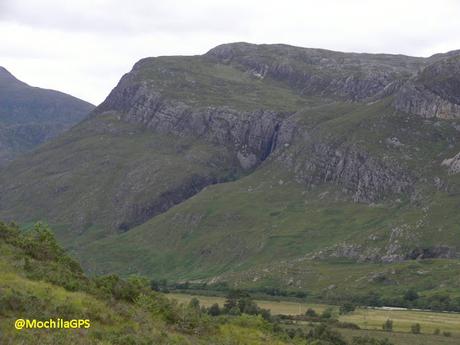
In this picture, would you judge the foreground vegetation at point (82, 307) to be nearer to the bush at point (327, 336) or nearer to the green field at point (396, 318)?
the bush at point (327, 336)

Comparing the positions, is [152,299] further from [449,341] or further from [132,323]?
[449,341]

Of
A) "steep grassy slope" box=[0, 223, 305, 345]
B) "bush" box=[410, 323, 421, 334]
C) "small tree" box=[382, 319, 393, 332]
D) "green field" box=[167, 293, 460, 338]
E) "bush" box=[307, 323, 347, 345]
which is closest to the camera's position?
"steep grassy slope" box=[0, 223, 305, 345]

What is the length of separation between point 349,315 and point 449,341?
46.7 m

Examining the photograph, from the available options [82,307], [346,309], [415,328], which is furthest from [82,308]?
[346,309]

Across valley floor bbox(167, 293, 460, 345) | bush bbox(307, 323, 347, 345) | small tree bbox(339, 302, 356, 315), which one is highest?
bush bbox(307, 323, 347, 345)

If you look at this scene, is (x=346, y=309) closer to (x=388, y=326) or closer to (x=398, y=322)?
(x=398, y=322)

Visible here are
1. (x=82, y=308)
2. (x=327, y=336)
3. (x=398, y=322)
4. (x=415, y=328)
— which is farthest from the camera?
(x=398, y=322)

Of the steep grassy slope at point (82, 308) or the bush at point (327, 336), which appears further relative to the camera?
the bush at point (327, 336)

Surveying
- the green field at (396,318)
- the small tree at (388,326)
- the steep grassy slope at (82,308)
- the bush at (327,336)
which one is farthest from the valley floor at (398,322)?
the steep grassy slope at (82,308)

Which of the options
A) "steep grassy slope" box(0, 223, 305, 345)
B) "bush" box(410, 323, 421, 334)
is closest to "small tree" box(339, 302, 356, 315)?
"bush" box(410, 323, 421, 334)

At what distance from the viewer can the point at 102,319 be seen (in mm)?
38094

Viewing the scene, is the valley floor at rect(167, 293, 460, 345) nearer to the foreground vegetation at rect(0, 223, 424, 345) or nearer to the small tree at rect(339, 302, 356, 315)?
the small tree at rect(339, 302, 356, 315)

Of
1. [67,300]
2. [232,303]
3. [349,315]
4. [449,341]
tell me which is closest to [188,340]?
[67,300]

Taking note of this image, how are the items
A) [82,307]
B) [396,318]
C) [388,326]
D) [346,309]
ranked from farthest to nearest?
[346,309] < [396,318] < [388,326] < [82,307]
